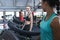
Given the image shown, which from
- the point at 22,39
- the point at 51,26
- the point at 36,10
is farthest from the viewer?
the point at 36,10

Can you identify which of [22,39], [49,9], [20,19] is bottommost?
[22,39]

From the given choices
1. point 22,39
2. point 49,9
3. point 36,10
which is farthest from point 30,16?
point 49,9

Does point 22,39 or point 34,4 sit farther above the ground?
point 34,4

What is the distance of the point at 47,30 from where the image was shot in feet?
4.18

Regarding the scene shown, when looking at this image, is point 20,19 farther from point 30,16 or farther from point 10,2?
point 10,2

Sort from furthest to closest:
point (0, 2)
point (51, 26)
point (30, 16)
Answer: point (0, 2)
point (30, 16)
point (51, 26)

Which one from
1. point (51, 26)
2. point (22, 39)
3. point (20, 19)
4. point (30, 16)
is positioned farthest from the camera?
point (20, 19)

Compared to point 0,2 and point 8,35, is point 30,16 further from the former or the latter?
point 0,2

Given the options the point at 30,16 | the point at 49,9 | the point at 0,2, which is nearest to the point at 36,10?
the point at 0,2

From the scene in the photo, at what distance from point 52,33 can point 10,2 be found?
6153mm

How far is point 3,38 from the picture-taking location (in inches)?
153

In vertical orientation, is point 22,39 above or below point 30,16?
below

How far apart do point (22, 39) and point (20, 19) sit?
1436 mm

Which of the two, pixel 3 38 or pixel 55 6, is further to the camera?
pixel 3 38
